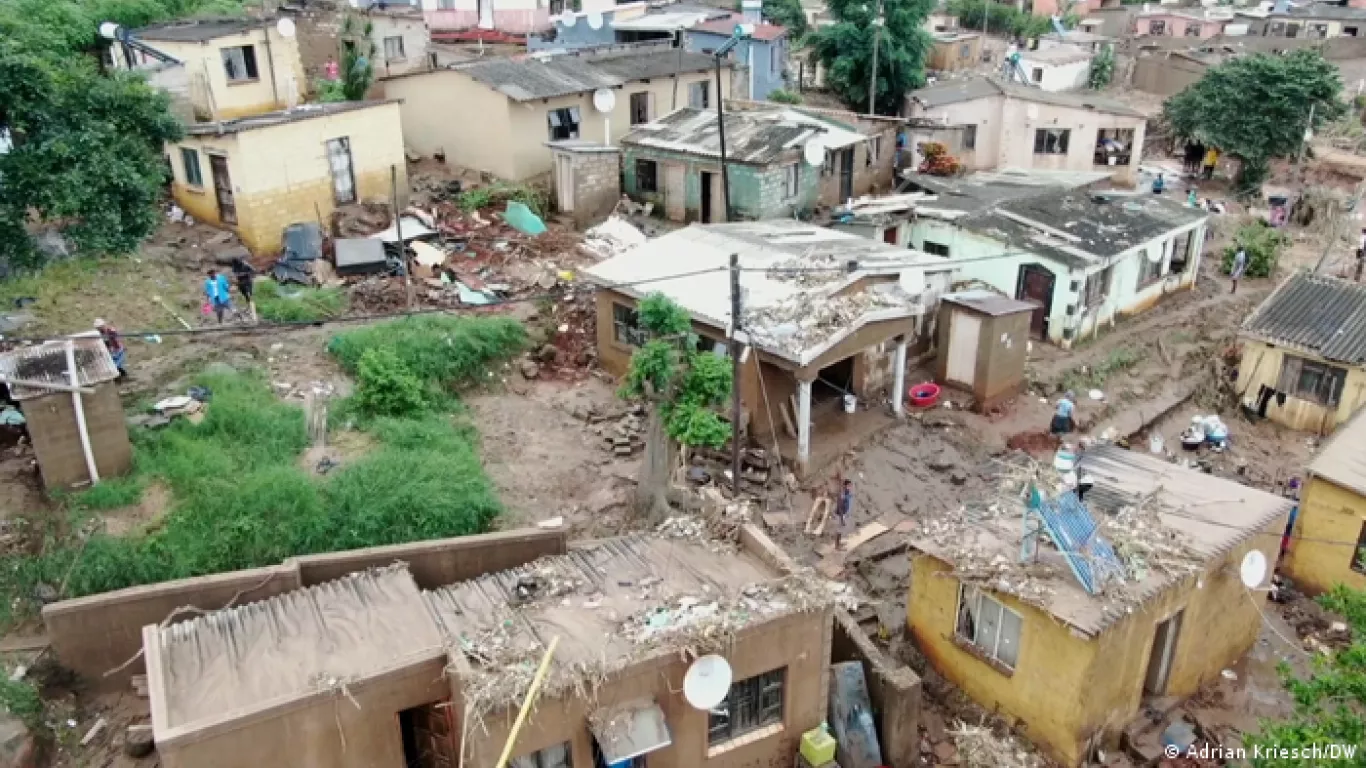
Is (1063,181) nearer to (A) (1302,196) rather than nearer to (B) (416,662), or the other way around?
(A) (1302,196)

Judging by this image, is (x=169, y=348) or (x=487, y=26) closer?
(x=169, y=348)

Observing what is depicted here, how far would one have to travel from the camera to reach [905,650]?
1519 cm

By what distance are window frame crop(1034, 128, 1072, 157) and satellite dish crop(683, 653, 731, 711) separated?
97.2 feet

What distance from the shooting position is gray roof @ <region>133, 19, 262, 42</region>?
91.8 ft

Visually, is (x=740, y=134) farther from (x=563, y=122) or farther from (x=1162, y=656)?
(x=1162, y=656)

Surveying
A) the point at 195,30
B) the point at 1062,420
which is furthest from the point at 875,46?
the point at 195,30

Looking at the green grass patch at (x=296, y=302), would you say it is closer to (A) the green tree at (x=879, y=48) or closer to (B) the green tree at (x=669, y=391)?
(B) the green tree at (x=669, y=391)

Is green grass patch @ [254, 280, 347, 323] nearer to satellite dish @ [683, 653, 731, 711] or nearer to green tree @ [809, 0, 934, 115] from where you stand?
satellite dish @ [683, 653, 731, 711]

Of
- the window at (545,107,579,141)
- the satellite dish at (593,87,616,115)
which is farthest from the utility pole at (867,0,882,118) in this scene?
the window at (545,107,579,141)

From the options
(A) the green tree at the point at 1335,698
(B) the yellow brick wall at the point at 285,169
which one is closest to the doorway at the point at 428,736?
(A) the green tree at the point at 1335,698

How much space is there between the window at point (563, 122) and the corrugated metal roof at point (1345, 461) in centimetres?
2048

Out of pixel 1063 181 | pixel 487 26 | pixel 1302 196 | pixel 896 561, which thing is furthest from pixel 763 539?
pixel 487 26

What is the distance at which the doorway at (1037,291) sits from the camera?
25.2 meters

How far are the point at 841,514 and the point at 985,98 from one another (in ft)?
71.7
